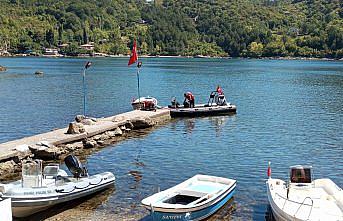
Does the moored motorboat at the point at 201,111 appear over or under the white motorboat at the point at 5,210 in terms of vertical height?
under

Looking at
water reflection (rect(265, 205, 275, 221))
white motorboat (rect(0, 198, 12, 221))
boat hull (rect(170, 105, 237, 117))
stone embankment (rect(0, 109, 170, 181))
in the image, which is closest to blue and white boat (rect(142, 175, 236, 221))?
water reflection (rect(265, 205, 275, 221))

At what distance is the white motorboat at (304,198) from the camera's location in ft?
58.4

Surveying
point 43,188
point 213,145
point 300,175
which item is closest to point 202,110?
point 213,145

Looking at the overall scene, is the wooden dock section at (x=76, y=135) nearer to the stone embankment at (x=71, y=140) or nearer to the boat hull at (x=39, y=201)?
the stone embankment at (x=71, y=140)

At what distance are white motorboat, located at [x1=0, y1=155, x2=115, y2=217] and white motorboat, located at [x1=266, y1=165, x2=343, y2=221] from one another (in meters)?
8.04

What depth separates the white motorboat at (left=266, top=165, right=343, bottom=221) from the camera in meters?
17.8

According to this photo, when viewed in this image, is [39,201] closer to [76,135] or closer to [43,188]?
[43,188]

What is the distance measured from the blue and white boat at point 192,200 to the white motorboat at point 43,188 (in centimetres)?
396

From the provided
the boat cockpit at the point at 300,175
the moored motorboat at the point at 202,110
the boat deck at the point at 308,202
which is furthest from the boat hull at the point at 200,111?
the boat cockpit at the point at 300,175

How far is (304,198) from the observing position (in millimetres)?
Answer: 19547

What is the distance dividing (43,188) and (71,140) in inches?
496

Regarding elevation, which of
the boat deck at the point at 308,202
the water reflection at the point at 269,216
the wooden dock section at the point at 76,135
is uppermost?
the boat deck at the point at 308,202

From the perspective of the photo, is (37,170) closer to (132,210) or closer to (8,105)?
(132,210)

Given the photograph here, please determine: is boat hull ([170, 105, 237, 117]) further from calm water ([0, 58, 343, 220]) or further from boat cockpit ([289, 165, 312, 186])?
boat cockpit ([289, 165, 312, 186])
